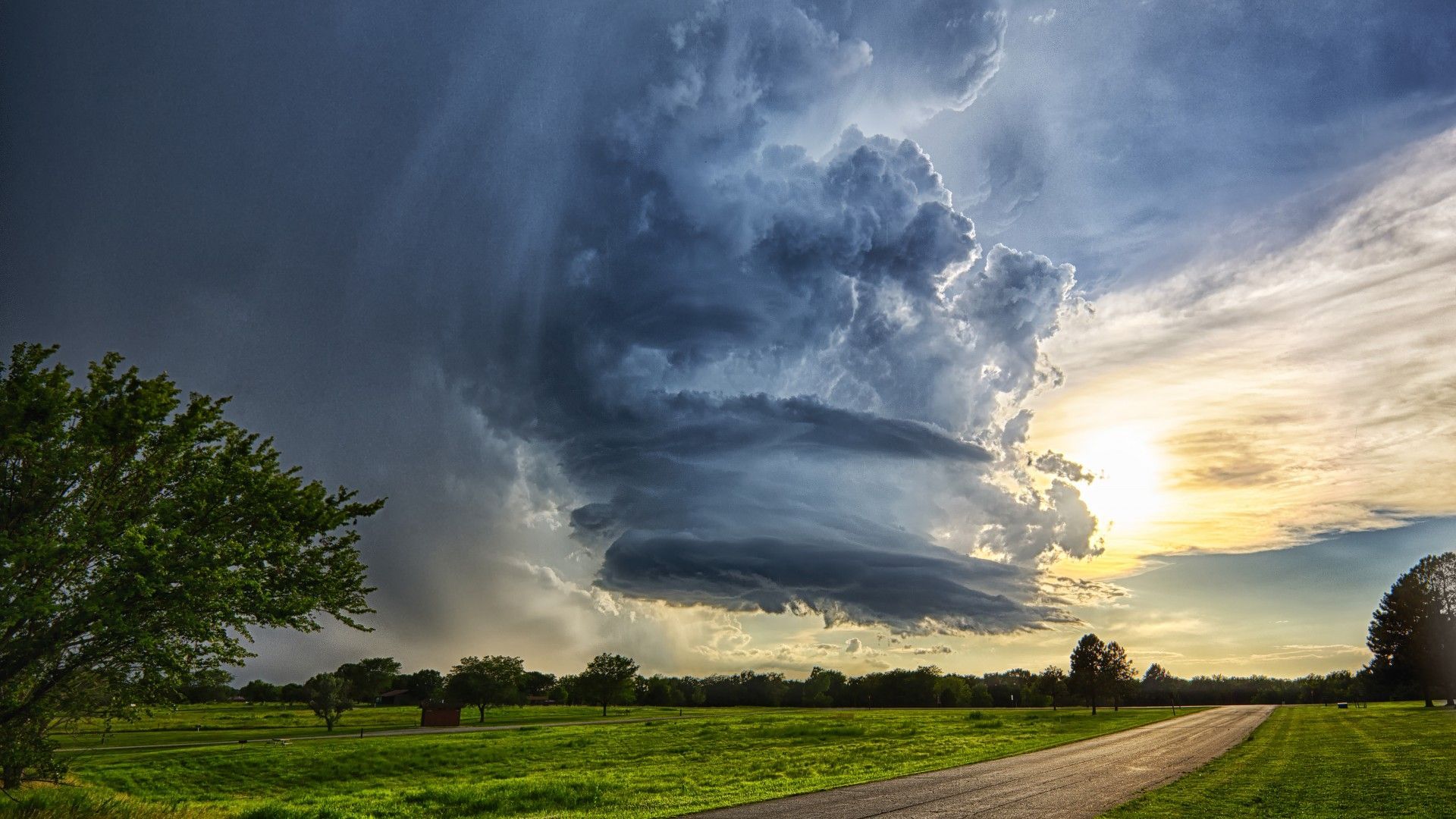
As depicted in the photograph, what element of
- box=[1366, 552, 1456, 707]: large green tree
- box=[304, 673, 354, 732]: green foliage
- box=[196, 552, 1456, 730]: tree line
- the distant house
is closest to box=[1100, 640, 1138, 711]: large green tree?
box=[196, 552, 1456, 730]: tree line

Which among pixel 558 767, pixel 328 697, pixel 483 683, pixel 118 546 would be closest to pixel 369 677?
pixel 483 683

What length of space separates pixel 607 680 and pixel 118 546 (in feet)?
449

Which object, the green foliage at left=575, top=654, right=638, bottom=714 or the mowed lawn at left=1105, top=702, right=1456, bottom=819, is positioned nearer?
the mowed lawn at left=1105, top=702, right=1456, bottom=819

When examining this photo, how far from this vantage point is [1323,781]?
1299 inches

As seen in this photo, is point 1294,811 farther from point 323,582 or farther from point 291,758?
point 291,758

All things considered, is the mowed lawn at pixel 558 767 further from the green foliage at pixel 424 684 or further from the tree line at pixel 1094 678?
the green foliage at pixel 424 684

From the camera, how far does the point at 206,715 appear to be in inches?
4990

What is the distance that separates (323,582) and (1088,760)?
4025 centimetres

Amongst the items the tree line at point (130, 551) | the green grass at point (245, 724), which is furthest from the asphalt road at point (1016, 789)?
the green grass at point (245, 724)

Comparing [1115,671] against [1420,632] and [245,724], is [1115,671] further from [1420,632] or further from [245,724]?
[245,724]

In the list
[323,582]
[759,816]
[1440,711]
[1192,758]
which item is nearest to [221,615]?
[323,582]

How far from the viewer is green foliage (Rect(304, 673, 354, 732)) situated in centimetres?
9819

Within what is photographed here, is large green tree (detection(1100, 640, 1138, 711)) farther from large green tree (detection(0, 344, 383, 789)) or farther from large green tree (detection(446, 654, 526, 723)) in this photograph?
large green tree (detection(0, 344, 383, 789))

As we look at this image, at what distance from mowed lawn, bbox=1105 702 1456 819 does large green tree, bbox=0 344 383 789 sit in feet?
97.5
